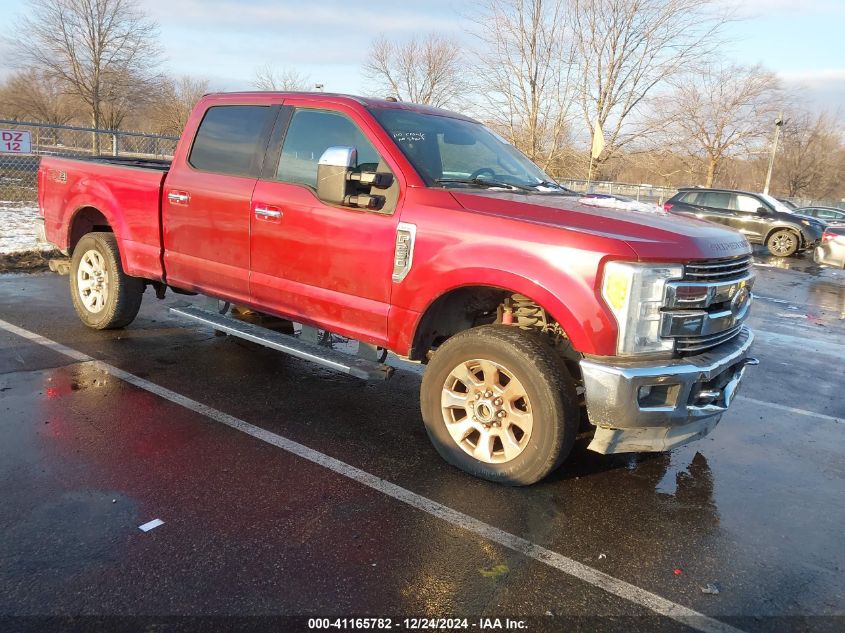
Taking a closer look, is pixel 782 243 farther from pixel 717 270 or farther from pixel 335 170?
pixel 335 170

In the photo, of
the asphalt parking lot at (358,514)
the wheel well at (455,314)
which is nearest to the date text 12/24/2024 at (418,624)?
the asphalt parking lot at (358,514)

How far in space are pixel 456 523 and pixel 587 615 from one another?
81 cm

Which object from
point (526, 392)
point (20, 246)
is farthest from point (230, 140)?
point (20, 246)

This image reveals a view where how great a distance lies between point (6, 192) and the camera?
1620 centimetres

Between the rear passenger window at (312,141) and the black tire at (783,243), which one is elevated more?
the rear passenger window at (312,141)

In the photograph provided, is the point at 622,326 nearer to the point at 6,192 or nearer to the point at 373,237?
the point at 373,237

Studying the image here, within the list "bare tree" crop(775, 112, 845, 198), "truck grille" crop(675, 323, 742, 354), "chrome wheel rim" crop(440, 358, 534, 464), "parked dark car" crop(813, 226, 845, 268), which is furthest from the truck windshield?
"bare tree" crop(775, 112, 845, 198)

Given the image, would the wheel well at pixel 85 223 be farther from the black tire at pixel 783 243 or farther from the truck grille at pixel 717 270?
the black tire at pixel 783 243

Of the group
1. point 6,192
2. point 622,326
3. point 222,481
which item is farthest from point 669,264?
point 6,192

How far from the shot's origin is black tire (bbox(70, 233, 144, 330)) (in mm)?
5805

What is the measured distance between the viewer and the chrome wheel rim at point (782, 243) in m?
17.9

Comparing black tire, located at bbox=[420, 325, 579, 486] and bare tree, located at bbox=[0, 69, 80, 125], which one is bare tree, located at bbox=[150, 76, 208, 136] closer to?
bare tree, located at bbox=[0, 69, 80, 125]

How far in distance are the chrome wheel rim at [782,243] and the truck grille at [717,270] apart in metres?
16.4

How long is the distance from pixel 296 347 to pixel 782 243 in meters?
17.6
